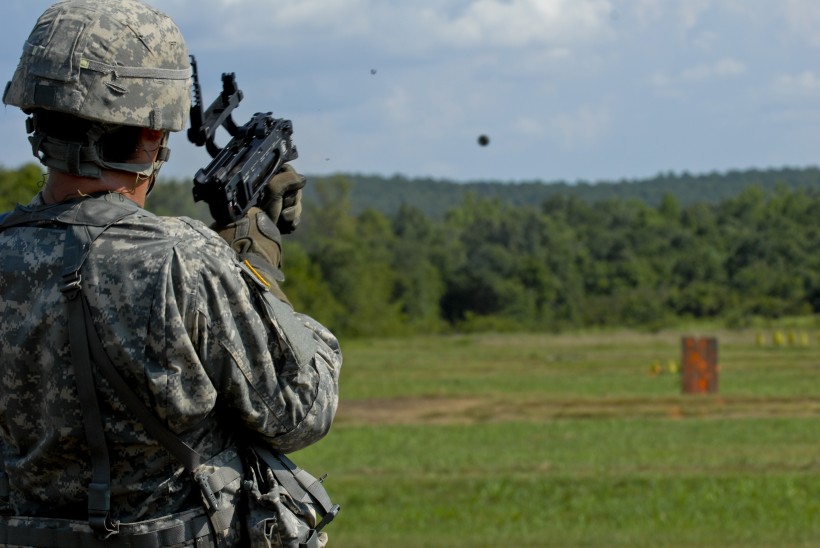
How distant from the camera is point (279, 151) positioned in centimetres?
323

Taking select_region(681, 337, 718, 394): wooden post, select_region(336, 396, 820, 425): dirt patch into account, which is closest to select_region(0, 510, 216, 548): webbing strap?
select_region(336, 396, 820, 425): dirt patch

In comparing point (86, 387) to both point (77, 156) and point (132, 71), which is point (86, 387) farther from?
point (132, 71)

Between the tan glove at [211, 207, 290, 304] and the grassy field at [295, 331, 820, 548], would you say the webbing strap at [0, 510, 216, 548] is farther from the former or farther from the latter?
the grassy field at [295, 331, 820, 548]

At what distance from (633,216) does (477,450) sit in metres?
91.2

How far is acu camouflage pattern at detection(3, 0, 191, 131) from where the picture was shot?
2639 mm

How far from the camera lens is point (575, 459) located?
57.8 feet

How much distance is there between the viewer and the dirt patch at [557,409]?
2484 centimetres

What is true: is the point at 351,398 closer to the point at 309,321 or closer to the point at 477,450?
the point at 477,450

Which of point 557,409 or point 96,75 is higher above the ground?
point 96,75

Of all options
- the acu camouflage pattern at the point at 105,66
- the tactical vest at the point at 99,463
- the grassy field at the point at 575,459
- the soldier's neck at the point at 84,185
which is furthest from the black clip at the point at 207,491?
the grassy field at the point at 575,459

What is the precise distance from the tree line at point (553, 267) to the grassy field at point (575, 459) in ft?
91.3

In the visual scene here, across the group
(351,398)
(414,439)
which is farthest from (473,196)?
(414,439)

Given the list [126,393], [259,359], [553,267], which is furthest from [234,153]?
[553,267]

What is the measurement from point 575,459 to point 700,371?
1312 cm
